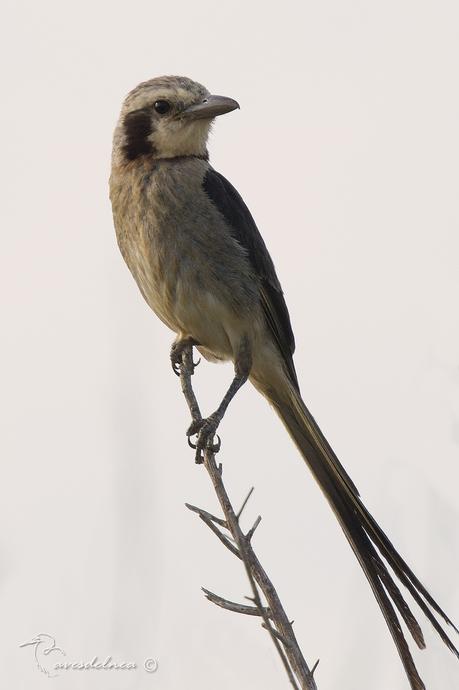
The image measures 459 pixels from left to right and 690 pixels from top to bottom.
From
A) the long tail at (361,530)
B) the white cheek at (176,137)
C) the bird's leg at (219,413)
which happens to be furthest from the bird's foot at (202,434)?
the white cheek at (176,137)

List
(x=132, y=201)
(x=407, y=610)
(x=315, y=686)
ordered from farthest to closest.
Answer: (x=132, y=201) < (x=407, y=610) < (x=315, y=686)

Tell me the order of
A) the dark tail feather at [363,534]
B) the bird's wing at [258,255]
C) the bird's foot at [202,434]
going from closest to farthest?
1. the dark tail feather at [363,534]
2. the bird's foot at [202,434]
3. the bird's wing at [258,255]

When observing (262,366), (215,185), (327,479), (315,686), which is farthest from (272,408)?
(315,686)

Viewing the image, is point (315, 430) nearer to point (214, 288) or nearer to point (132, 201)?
point (214, 288)

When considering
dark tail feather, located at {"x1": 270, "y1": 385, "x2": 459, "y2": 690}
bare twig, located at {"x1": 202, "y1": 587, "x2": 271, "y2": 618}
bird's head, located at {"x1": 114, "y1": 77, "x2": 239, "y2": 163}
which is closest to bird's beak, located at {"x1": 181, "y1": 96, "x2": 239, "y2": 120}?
bird's head, located at {"x1": 114, "y1": 77, "x2": 239, "y2": 163}

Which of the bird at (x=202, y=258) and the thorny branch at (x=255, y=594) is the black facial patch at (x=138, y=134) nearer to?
the bird at (x=202, y=258)

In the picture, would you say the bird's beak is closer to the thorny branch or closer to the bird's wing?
the bird's wing
